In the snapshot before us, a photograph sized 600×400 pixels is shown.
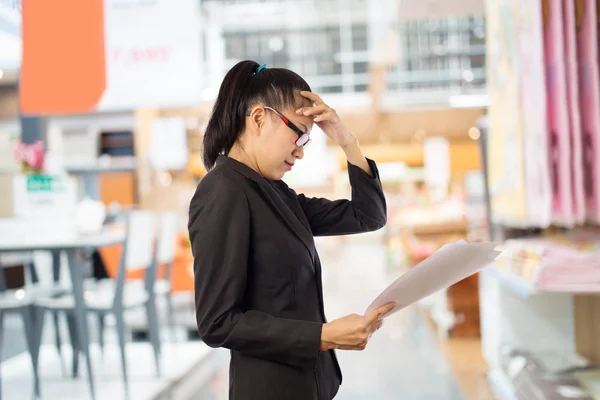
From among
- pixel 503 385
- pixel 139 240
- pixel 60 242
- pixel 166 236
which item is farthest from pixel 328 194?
pixel 503 385

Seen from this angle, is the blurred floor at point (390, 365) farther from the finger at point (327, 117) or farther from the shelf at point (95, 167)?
the finger at point (327, 117)

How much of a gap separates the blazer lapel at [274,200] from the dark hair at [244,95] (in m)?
0.07

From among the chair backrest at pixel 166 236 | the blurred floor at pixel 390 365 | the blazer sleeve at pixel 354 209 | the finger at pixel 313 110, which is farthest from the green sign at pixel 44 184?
the finger at pixel 313 110

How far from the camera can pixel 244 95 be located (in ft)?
4.38

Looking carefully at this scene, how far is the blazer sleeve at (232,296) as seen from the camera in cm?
121

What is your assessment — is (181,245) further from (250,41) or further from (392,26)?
(250,41)

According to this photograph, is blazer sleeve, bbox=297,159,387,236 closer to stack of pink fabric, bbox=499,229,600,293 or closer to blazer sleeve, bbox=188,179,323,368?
blazer sleeve, bbox=188,179,323,368

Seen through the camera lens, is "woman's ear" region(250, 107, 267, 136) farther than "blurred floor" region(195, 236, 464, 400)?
No

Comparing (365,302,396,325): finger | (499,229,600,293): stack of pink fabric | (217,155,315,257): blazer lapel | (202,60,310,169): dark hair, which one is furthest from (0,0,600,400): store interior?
(202,60,310,169): dark hair

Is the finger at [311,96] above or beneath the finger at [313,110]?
above

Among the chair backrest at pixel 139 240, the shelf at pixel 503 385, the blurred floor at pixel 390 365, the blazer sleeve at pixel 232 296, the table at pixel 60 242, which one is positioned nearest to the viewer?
the blazer sleeve at pixel 232 296

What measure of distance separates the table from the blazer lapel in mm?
2922

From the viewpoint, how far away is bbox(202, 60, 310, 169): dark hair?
51.9 inches

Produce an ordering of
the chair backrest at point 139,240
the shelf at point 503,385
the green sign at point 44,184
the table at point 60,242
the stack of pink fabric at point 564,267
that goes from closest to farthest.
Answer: the stack of pink fabric at point 564,267 < the shelf at point 503,385 < the table at point 60,242 < the chair backrest at point 139,240 < the green sign at point 44,184
